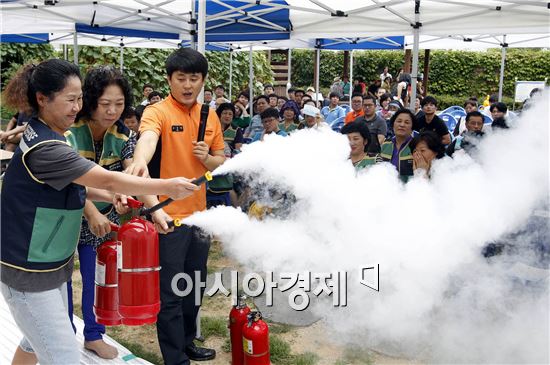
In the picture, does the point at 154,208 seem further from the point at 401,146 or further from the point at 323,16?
the point at 323,16

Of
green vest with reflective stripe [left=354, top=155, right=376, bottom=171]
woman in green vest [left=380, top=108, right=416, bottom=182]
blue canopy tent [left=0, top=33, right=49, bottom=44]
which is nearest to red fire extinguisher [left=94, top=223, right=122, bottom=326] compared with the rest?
green vest with reflective stripe [left=354, top=155, right=376, bottom=171]

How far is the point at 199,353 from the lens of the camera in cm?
376

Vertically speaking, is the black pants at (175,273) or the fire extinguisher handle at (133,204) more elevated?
the fire extinguisher handle at (133,204)

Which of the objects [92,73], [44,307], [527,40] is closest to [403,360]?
[44,307]

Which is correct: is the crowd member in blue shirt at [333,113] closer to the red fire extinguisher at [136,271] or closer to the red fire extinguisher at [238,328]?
the red fire extinguisher at [238,328]

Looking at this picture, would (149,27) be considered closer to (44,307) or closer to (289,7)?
(289,7)

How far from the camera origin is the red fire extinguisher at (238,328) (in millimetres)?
3502

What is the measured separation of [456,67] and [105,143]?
24847mm

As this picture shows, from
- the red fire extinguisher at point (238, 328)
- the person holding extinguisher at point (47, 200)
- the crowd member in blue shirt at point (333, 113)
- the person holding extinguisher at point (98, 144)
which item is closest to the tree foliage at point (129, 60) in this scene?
the crowd member in blue shirt at point (333, 113)

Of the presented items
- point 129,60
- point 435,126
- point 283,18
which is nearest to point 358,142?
point 435,126

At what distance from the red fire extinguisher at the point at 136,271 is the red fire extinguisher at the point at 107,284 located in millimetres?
275

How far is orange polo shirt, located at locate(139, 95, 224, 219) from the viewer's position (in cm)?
320

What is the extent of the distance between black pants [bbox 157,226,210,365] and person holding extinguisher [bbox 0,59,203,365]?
86cm

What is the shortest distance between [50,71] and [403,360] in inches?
117
